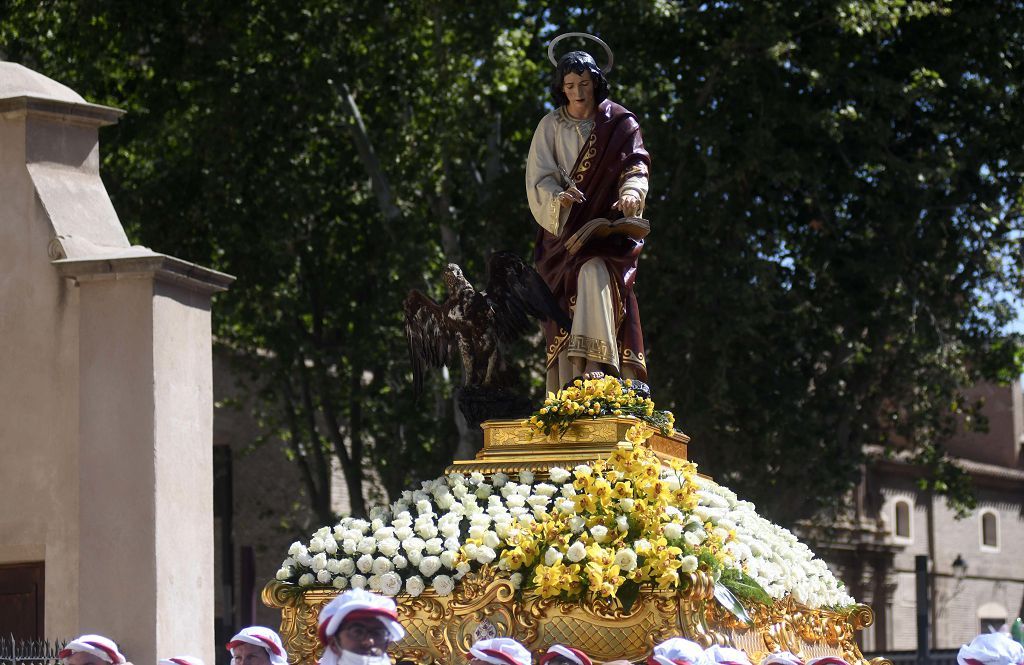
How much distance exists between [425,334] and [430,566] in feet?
8.08

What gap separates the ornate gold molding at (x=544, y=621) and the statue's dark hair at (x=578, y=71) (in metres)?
3.61

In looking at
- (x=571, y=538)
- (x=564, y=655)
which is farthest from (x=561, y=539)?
(x=564, y=655)

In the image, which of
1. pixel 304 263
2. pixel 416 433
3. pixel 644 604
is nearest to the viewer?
pixel 644 604

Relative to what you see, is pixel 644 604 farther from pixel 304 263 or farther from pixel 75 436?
pixel 304 263

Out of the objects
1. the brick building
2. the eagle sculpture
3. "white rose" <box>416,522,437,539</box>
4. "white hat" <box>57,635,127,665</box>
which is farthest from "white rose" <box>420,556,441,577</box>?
the brick building

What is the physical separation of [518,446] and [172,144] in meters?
16.6

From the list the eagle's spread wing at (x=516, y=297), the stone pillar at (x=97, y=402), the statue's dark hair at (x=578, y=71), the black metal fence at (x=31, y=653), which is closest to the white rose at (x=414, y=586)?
the eagle's spread wing at (x=516, y=297)

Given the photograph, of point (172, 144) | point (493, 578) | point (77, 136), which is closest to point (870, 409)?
point (172, 144)

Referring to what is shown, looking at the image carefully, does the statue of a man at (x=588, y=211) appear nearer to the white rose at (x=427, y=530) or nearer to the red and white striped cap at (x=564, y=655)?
the white rose at (x=427, y=530)

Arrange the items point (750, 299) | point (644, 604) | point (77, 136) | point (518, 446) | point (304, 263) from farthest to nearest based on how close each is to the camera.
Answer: point (304, 263), point (750, 299), point (77, 136), point (518, 446), point (644, 604)

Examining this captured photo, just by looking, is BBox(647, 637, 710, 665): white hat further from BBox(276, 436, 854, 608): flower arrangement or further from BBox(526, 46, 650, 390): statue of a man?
BBox(526, 46, 650, 390): statue of a man

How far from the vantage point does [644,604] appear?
9.31 metres

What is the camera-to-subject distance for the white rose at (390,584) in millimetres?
9727

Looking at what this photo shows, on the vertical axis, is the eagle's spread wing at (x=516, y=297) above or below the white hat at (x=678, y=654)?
above
